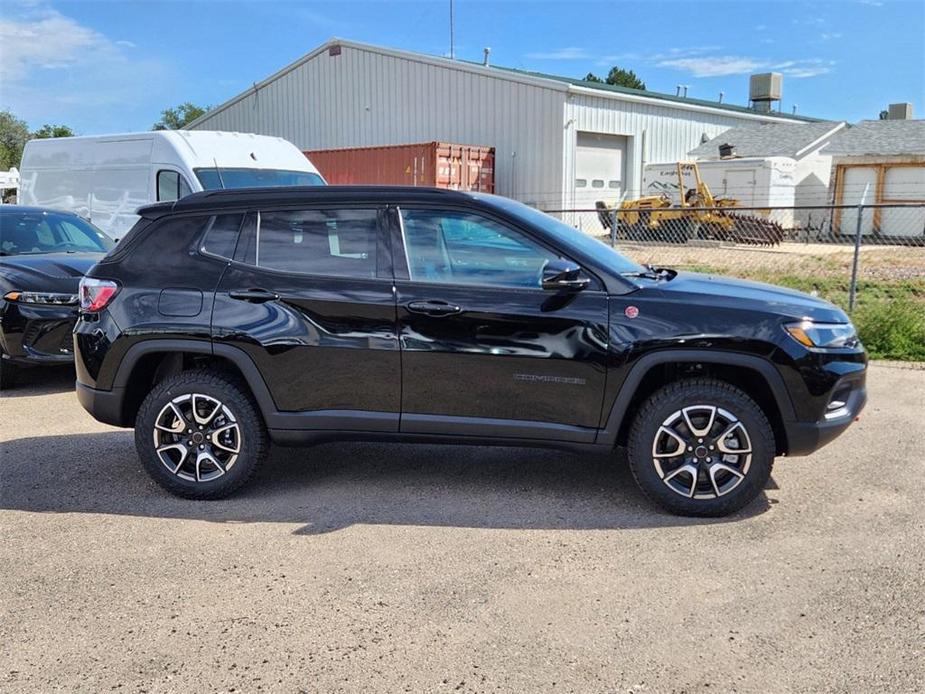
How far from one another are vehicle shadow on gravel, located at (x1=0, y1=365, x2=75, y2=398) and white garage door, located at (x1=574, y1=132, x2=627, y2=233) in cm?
1899

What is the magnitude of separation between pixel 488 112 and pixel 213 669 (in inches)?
957

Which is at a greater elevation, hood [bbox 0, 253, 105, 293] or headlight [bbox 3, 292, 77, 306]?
hood [bbox 0, 253, 105, 293]

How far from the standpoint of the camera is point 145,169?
1145 centimetres

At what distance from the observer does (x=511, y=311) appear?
4.43 m

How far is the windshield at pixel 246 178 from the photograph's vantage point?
10.9 meters

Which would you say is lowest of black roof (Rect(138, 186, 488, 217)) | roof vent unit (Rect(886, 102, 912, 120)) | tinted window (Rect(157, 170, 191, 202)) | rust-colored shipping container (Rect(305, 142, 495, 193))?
black roof (Rect(138, 186, 488, 217))

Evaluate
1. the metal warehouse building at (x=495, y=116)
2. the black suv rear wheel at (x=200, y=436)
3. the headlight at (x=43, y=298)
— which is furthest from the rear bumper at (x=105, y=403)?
the metal warehouse building at (x=495, y=116)

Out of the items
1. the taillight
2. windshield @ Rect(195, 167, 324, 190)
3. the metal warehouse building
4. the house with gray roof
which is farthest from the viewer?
the house with gray roof

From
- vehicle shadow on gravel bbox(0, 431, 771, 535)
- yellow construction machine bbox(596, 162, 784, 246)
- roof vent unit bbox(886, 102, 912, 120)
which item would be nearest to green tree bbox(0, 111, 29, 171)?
yellow construction machine bbox(596, 162, 784, 246)

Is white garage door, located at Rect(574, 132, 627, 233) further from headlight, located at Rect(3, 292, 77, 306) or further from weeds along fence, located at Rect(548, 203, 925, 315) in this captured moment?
headlight, located at Rect(3, 292, 77, 306)

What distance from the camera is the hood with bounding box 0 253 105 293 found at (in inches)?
291

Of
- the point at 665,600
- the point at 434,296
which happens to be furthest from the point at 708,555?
the point at 434,296

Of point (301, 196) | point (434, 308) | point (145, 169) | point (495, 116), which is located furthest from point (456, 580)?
point (495, 116)

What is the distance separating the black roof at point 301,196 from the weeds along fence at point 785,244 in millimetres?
9807
